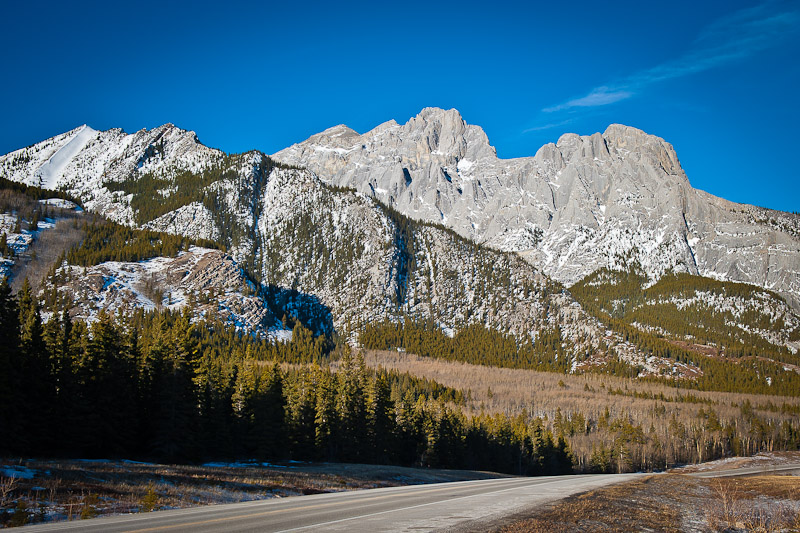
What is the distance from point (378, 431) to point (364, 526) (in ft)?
186

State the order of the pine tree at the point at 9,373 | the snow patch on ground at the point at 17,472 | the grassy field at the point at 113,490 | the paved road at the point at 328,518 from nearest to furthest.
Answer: the paved road at the point at 328,518 → the grassy field at the point at 113,490 → the snow patch on ground at the point at 17,472 → the pine tree at the point at 9,373

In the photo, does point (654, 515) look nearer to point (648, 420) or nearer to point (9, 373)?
point (9, 373)

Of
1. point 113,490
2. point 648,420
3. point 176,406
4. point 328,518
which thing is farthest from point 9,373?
point 648,420

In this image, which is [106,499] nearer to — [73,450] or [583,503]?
[583,503]

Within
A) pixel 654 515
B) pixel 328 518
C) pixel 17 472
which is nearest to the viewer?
pixel 328 518

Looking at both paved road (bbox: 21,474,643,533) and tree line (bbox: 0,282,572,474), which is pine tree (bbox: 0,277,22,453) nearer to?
tree line (bbox: 0,282,572,474)

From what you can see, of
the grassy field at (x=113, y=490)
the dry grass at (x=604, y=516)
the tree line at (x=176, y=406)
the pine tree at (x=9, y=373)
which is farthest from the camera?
the tree line at (x=176, y=406)

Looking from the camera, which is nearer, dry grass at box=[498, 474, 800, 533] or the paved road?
the paved road

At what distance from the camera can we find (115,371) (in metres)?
42.8

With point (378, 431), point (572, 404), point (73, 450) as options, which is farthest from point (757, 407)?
point (73, 450)

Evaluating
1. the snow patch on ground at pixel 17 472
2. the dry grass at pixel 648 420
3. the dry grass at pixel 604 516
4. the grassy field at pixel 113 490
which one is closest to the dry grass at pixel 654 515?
the dry grass at pixel 604 516

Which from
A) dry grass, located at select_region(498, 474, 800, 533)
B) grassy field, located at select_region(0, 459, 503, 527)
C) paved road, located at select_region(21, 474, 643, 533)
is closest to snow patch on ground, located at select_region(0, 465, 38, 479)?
grassy field, located at select_region(0, 459, 503, 527)

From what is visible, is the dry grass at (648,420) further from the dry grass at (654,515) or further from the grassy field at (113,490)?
the grassy field at (113,490)

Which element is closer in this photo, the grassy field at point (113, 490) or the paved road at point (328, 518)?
the paved road at point (328, 518)
